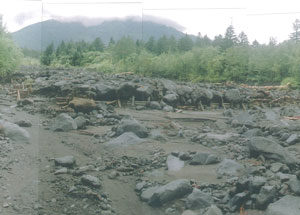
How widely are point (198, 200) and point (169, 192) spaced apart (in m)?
0.24

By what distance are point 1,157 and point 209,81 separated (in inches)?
87.3

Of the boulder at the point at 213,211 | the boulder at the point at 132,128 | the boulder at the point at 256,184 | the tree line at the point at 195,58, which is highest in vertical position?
the tree line at the point at 195,58

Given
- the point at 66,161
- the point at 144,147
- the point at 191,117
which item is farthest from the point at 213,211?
the point at 66,161

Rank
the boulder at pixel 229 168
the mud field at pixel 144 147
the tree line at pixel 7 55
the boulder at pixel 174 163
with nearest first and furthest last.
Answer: the mud field at pixel 144 147
the boulder at pixel 229 168
the boulder at pixel 174 163
the tree line at pixel 7 55

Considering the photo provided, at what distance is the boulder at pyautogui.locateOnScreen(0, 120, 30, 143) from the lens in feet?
9.44

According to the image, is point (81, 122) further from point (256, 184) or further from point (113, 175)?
point (256, 184)

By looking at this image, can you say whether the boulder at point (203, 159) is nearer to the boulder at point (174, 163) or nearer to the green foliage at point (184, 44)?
the boulder at point (174, 163)

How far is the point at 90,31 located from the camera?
2.96m

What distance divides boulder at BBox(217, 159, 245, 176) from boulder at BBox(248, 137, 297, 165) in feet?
0.56

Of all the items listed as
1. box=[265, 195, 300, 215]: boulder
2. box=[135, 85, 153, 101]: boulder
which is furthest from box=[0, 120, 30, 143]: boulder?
box=[265, 195, 300, 215]: boulder

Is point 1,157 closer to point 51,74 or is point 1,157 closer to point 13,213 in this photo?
point 13,213

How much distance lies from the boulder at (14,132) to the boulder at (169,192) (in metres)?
1.47

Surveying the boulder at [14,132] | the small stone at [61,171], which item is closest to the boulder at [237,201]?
the small stone at [61,171]

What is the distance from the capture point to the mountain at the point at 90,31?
112 inches
